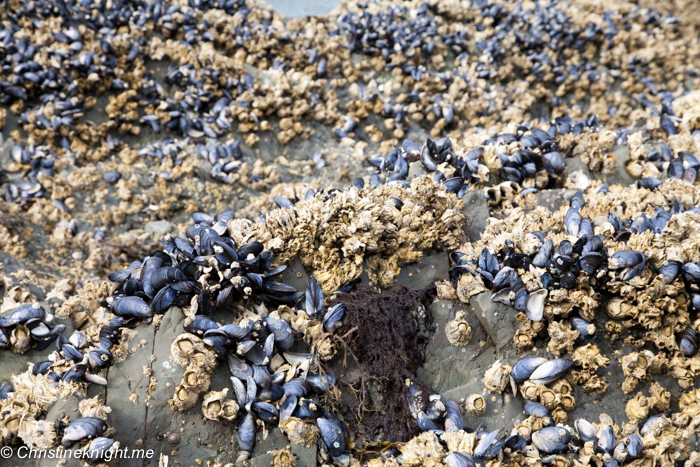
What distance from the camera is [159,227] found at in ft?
19.8

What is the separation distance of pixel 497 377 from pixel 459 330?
40 centimetres

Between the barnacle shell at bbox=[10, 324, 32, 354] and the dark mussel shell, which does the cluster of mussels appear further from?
the dark mussel shell

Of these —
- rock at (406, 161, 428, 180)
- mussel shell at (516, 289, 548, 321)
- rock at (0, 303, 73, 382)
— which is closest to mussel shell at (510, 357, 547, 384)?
mussel shell at (516, 289, 548, 321)

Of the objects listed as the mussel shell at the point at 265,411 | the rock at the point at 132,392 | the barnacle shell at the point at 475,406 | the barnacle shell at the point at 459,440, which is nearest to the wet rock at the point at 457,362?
the barnacle shell at the point at 475,406

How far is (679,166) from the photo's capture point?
512 cm

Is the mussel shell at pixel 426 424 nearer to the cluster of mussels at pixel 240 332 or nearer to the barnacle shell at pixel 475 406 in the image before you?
the barnacle shell at pixel 475 406

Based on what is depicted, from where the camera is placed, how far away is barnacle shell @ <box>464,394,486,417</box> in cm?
327

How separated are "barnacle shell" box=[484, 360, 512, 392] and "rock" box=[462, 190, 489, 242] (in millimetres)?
1273

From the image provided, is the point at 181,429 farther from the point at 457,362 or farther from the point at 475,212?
the point at 475,212

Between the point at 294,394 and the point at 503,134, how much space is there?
3684 mm

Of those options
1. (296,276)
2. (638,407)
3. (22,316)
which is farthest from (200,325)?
(638,407)

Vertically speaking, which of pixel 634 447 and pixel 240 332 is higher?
pixel 240 332

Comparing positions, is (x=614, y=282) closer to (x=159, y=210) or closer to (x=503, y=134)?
(x=503, y=134)

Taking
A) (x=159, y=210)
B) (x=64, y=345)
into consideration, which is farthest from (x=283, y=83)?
(x=64, y=345)
